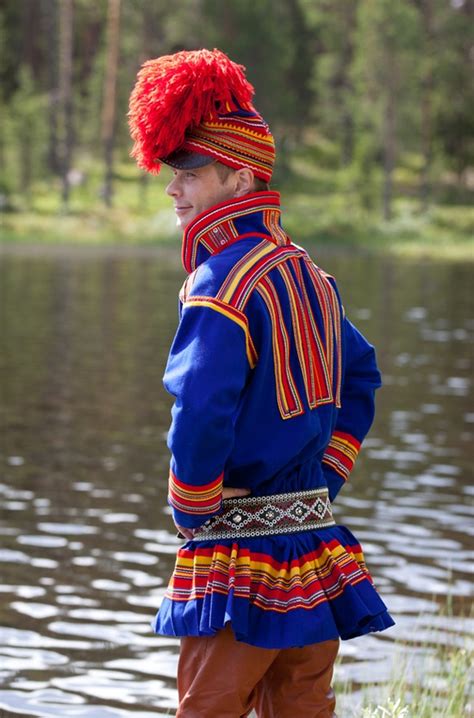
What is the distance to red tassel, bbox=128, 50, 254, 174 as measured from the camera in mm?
3338

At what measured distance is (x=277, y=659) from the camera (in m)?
3.35

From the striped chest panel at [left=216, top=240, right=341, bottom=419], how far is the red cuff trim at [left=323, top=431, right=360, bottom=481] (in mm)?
213

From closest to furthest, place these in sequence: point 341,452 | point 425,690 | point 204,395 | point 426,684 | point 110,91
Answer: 1. point 204,395
2. point 341,452
3. point 425,690
4. point 426,684
5. point 110,91

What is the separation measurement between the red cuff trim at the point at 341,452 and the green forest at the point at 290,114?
41.2 meters

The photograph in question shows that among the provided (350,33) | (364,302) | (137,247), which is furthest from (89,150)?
(364,302)

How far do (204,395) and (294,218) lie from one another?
165 ft

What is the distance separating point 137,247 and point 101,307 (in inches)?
850

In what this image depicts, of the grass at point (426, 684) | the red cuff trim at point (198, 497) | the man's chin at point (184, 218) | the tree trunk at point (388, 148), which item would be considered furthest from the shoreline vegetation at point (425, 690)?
the tree trunk at point (388, 148)

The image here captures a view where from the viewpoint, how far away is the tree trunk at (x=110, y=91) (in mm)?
53625

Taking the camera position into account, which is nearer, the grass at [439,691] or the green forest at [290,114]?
the grass at [439,691]

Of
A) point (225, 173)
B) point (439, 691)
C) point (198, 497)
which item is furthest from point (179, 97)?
point (439, 691)

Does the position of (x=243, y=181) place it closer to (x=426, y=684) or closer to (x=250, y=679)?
(x=250, y=679)

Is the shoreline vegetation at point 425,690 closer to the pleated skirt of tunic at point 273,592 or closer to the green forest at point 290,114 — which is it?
the pleated skirt of tunic at point 273,592

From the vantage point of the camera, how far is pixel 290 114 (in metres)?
64.9
